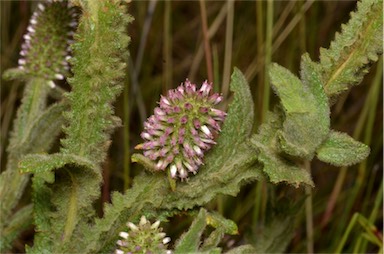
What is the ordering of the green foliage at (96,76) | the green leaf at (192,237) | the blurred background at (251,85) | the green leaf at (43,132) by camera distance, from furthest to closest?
the blurred background at (251,85)
the green leaf at (43,132)
the green foliage at (96,76)
the green leaf at (192,237)

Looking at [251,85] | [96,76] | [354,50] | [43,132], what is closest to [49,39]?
[43,132]

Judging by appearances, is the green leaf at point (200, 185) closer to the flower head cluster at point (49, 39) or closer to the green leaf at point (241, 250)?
the green leaf at point (241, 250)

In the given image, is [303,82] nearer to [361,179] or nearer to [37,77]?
[37,77]

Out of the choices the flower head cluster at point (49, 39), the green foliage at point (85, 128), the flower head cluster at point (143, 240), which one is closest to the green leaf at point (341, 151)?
the flower head cluster at point (143, 240)

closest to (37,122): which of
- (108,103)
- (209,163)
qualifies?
A: (108,103)

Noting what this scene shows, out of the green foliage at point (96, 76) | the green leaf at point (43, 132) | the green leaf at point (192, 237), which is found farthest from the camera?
the green leaf at point (43, 132)

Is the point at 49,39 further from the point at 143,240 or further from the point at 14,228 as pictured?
the point at 143,240
